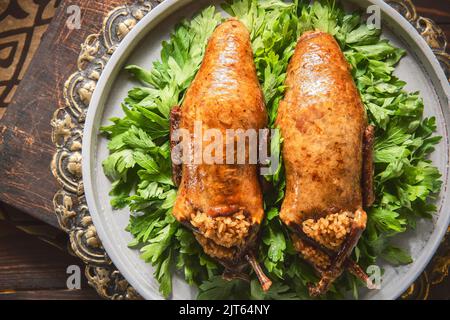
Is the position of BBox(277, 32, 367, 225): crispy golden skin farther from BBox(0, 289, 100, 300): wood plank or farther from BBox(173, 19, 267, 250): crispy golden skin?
BBox(0, 289, 100, 300): wood plank

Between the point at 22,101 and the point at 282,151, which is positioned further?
the point at 22,101

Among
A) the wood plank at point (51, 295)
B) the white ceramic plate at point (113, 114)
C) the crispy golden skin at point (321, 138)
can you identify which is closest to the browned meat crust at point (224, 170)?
the crispy golden skin at point (321, 138)

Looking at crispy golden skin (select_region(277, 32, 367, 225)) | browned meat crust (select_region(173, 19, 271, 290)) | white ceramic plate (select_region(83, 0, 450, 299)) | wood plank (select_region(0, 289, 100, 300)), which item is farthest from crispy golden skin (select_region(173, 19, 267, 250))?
wood plank (select_region(0, 289, 100, 300))

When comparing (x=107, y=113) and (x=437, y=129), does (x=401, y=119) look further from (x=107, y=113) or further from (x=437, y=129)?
(x=107, y=113)

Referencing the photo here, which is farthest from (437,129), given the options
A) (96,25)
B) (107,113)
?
(96,25)

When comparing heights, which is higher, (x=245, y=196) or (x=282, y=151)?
(x=282, y=151)

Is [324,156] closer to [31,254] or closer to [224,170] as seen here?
[224,170]
